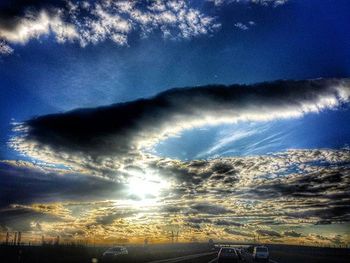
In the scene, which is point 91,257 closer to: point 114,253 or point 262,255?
point 114,253

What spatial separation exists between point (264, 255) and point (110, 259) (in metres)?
18.8

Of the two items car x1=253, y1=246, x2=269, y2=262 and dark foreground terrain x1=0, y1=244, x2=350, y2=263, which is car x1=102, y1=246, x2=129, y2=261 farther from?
car x1=253, y1=246, x2=269, y2=262

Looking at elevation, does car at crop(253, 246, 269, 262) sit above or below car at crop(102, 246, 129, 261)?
below

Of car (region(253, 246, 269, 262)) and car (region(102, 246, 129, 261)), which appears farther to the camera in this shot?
car (region(253, 246, 269, 262))

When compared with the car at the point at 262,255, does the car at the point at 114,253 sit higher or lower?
higher

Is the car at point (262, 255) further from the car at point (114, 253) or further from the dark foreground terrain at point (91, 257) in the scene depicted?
the car at point (114, 253)

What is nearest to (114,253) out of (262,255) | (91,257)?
(91,257)

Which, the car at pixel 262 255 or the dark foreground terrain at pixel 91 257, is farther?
the car at pixel 262 255

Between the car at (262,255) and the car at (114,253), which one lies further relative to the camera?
the car at (262,255)

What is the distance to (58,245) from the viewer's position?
83.0 meters

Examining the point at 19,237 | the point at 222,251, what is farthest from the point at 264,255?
the point at 19,237

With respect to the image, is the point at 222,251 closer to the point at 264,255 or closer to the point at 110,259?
the point at 110,259

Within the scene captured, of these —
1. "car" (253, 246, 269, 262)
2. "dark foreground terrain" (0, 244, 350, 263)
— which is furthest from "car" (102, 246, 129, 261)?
"car" (253, 246, 269, 262)

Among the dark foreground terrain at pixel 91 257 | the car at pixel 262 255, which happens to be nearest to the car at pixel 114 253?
the dark foreground terrain at pixel 91 257
